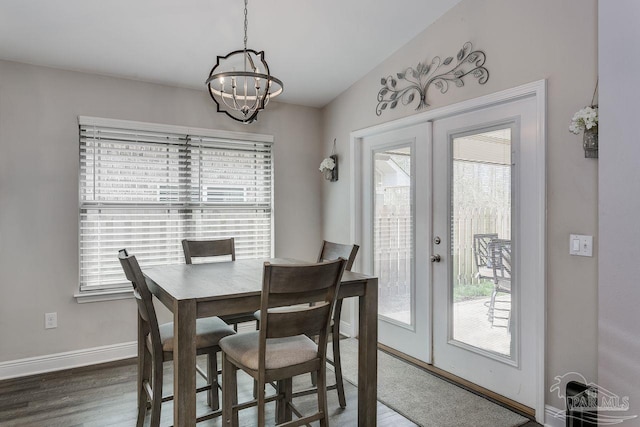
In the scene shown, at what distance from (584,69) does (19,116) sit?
3.82 m

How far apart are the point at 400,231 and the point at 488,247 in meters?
0.86

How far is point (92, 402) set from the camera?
2666mm

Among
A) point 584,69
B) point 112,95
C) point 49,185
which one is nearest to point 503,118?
point 584,69

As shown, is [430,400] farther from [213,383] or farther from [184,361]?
[184,361]

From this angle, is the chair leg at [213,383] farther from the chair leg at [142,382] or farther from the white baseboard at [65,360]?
the white baseboard at [65,360]

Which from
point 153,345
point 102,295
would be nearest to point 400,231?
point 153,345

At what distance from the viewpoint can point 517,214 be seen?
8.49 ft

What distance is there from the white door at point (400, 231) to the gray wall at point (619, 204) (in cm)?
132

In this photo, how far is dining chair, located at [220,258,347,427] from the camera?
1776 millimetres

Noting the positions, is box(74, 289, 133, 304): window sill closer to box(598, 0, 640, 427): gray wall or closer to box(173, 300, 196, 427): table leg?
box(173, 300, 196, 427): table leg

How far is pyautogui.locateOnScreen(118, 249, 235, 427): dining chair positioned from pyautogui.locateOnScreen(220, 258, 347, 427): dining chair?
0.70ft

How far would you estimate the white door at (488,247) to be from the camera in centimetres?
252

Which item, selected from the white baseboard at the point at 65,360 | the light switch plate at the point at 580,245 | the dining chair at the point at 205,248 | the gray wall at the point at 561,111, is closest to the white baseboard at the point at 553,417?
the gray wall at the point at 561,111

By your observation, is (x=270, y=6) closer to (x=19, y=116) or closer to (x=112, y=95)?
(x=112, y=95)
